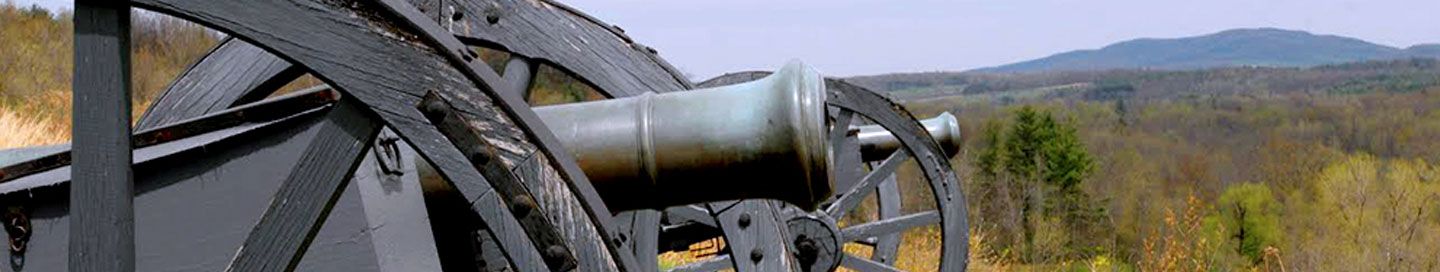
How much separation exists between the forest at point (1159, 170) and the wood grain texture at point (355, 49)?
4085 millimetres

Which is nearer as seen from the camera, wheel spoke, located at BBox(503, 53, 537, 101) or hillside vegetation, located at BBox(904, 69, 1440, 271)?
wheel spoke, located at BBox(503, 53, 537, 101)

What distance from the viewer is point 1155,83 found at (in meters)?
162

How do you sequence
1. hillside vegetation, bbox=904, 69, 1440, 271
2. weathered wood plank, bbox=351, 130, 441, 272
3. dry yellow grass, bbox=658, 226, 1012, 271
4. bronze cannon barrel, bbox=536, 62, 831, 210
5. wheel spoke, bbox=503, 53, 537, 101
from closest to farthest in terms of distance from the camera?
bronze cannon barrel, bbox=536, 62, 831, 210
weathered wood plank, bbox=351, 130, 441, 272
wheel spoke, bbox=503, 53, 537, 101
hillside vegetation, bbox=904, 69, 1440, 271
dry yellow grass, bbox=658, 226, 1012, 271

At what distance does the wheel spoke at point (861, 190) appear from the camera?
6699 millimetres

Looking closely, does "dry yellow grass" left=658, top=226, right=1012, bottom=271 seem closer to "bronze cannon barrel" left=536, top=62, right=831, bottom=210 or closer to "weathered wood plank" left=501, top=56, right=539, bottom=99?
"weathered wood plank" left=501, top=56, right=539, bottom=99

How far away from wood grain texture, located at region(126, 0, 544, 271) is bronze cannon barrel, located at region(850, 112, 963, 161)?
6391mm

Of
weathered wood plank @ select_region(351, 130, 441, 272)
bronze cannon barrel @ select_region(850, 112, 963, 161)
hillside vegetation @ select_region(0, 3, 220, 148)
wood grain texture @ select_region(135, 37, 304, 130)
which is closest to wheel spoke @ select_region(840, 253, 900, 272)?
bronze cannon barrel @ select_region(850, 112, 963, 161)

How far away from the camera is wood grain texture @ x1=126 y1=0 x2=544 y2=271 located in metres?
1.61

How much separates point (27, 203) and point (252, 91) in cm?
78

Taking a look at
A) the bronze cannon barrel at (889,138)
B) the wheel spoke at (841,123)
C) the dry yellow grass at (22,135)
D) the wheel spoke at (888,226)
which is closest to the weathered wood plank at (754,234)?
the wheel spoke at (841,123)

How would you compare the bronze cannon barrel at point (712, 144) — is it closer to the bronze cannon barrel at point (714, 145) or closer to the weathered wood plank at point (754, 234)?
the bronze cannon barrel at point (714, 145)

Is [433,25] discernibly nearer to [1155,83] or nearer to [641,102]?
[641,102]

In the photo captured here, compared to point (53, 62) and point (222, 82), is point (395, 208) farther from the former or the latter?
point (53, 62)

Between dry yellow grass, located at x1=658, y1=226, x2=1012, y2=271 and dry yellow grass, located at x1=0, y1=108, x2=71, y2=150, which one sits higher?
dry yellow grass, located at x1=0, y1=108, x2=71, y2=150
